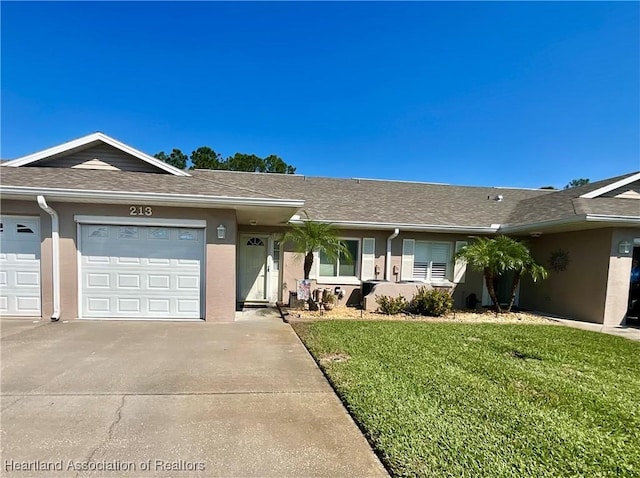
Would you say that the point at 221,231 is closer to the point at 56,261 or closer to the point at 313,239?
the point at 313,239

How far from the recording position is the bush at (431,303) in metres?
9.93

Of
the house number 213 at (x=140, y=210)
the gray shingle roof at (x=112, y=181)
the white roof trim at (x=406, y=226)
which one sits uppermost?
the gray shingle roof at (x=112, y=181)

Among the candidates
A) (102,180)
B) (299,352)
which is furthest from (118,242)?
(299,352)

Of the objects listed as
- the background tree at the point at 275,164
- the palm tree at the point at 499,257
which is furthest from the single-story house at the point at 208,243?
the background tree at the point at 275,164

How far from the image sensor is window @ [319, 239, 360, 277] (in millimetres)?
11570

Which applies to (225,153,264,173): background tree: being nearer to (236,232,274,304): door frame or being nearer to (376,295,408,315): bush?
(236,232,274,304): door frame

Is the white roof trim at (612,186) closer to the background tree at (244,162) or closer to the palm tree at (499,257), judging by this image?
the palm tree at (499,257)

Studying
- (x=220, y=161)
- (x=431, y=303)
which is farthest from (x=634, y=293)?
(x=220, y=161)

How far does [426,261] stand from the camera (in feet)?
39.8

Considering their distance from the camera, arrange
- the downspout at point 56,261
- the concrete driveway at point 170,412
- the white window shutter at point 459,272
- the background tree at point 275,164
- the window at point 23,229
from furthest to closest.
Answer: the background tree at point 275,164
the white window shutter at point 459,272
the window at point 23,229
the downspout at point 56,261
the concrete driveway at point 170,412

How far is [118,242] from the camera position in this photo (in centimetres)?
812

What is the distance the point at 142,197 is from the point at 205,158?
113 feet

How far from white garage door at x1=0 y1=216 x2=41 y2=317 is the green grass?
6.72 meters

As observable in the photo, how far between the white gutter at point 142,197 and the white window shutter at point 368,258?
4325 mm
